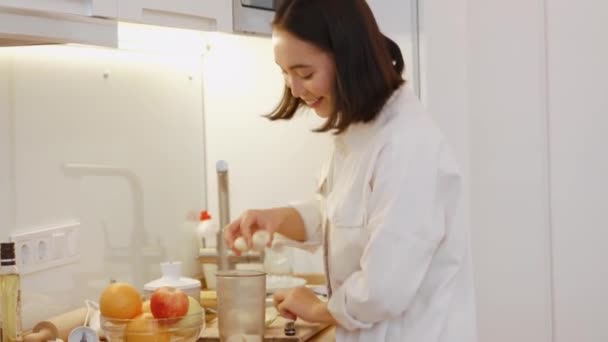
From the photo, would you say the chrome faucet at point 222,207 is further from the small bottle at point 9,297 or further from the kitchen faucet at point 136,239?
the small bottle at point 9,297

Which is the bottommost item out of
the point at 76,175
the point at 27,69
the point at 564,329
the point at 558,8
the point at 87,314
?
the point at 564,329

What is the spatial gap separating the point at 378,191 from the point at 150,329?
0.45m

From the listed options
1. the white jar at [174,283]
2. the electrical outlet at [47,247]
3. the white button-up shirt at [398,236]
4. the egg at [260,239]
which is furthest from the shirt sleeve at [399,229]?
the electrical outlet at [47,247]

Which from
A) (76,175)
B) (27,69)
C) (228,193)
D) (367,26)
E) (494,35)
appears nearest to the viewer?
(367,26)

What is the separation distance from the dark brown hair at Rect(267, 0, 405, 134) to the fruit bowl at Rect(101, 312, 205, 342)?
444 millimetres

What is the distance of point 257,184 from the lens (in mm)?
2477

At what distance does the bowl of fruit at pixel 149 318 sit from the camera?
1635 millimetres

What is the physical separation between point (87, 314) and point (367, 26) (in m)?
0.80

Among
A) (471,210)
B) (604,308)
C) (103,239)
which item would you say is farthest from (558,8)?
(103,239)

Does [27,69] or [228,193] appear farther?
[228,193]

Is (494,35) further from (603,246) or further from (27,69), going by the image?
(27,69)

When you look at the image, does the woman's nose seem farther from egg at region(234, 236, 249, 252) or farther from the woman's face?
egg at region(234, 236, 249, 252)

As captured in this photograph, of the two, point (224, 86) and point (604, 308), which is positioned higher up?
point (224, 86)

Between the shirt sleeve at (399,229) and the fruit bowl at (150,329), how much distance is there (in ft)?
0.95
